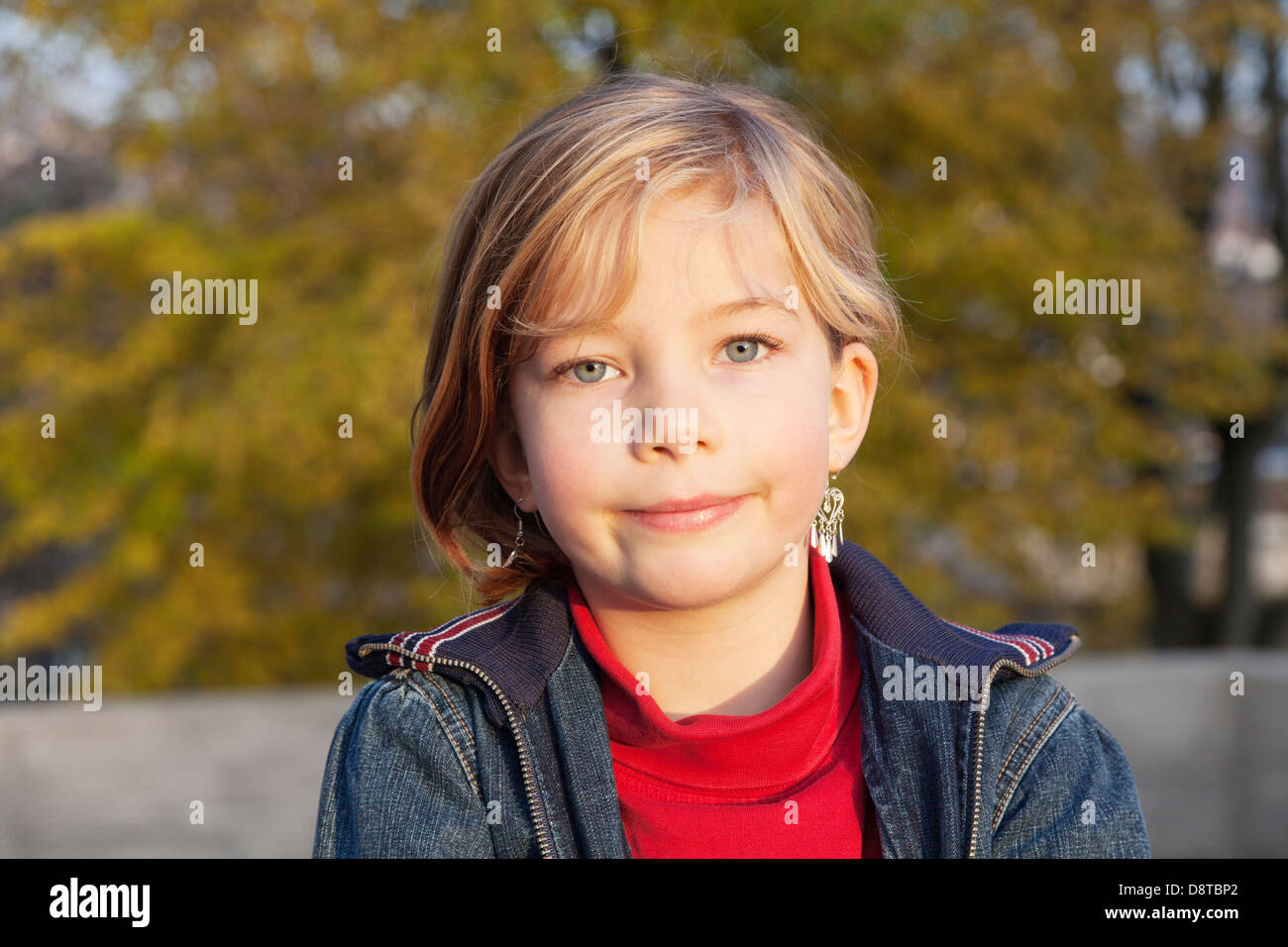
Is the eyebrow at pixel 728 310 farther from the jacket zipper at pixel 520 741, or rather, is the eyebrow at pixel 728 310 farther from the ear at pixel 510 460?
the jacket zipper at pixel 520 741

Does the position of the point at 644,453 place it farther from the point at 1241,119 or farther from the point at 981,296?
the point at 1241,119

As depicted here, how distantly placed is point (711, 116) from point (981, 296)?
546cm

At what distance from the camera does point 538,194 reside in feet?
6.26

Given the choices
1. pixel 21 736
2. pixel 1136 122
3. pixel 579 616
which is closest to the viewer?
pixel 579 616

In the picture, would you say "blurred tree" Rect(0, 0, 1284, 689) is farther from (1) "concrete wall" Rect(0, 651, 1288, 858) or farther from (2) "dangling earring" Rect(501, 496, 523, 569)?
(2) "dangling earring" Rect(501, 496, 523, 569)

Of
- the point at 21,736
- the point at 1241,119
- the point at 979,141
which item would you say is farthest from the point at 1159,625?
the point at 21,736

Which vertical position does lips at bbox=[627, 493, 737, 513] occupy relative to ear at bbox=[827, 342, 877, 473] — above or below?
below

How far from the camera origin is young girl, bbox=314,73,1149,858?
5.74ft

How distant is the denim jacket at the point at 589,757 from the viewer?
1803 millimetres
